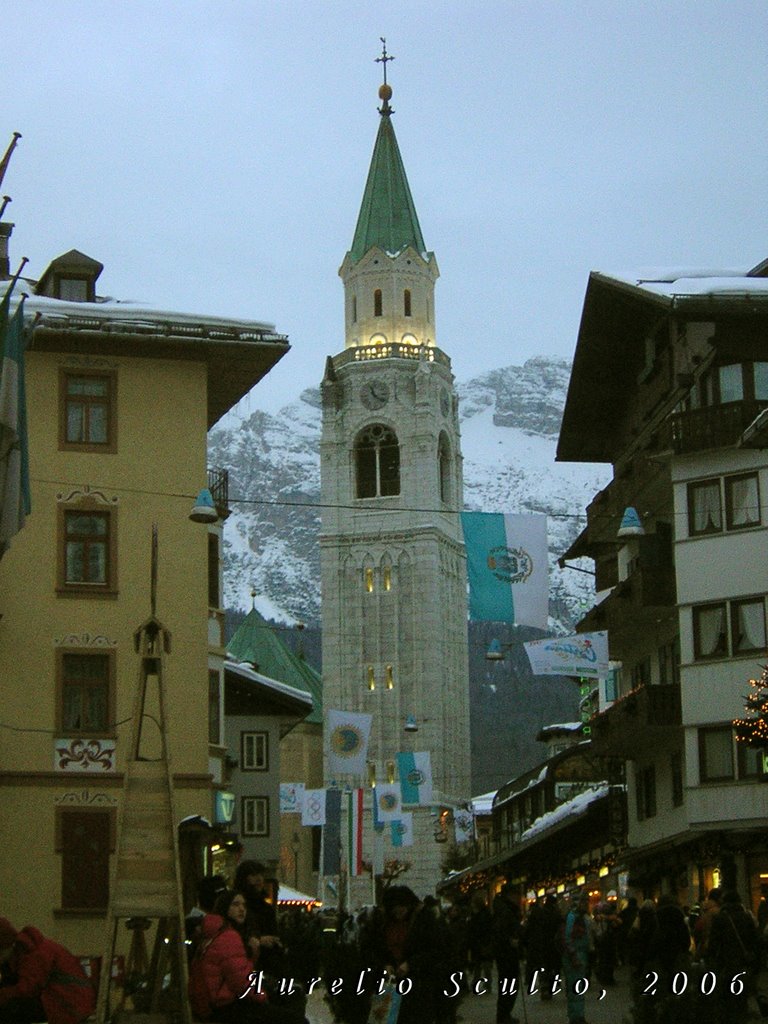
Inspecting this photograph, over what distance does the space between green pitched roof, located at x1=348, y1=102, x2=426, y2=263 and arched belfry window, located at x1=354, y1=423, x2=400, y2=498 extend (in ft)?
38.7

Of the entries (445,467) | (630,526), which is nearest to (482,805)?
(445,467)

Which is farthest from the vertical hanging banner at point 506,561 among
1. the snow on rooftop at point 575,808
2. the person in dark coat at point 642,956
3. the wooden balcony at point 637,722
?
the snow on rooftop at point 575,808

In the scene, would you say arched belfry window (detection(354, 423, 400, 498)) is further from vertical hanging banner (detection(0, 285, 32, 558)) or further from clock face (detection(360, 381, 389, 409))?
vertical hanging banner (detection(0, 285, 32, 558))

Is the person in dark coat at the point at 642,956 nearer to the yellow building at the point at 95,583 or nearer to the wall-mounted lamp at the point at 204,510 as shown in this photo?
the wall-mounted lamp at the point at 204,510

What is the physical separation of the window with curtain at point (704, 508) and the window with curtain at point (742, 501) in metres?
0.28

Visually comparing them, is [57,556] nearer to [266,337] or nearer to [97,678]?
[97,678]

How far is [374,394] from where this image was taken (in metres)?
140

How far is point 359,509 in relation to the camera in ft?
458

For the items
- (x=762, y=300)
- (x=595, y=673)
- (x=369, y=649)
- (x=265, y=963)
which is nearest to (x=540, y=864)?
(x=595, y=673)

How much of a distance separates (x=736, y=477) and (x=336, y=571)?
96213 millimetres

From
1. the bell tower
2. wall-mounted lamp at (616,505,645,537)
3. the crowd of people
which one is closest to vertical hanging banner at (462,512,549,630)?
wall-mounted lamp at (616,505,645,537)

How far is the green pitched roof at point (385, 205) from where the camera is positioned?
143 meters

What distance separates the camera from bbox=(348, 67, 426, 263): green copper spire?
468 ft

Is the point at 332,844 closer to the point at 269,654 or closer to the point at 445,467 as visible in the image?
the point at 445,467
